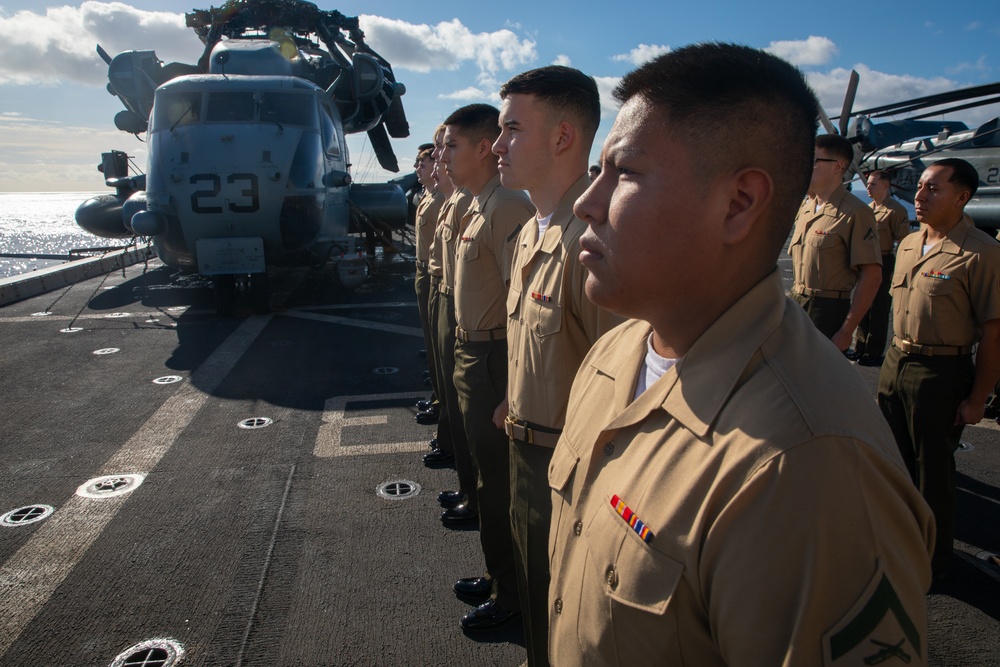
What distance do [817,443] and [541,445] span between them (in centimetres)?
133

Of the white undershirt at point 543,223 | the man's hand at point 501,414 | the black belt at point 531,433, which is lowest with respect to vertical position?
the man's hand at point 501,414

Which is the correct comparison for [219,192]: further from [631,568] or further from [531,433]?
[631,568]

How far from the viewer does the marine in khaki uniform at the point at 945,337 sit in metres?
2.99

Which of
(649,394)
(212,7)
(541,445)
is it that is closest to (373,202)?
(212,7)

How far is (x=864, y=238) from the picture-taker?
4.34 meters

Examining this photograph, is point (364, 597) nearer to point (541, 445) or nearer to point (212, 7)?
point (541, 445)

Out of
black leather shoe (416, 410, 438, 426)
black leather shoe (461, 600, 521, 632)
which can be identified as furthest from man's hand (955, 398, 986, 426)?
black leather shoe (416, 410, 438, 426)

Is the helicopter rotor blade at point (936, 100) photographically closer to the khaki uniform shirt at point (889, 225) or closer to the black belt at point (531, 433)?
the khaki uniform shirt at point (889, 225)

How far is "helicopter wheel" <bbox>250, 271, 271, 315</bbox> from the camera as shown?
28.8 ft

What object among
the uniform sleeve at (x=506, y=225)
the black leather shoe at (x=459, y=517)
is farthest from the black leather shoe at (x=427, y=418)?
the uniform sleeve at (x=506, y=225)

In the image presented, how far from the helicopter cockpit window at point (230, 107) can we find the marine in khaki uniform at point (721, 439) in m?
8.63

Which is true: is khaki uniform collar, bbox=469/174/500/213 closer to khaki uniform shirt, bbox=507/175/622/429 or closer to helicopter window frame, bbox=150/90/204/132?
khaki uniform shirt, bbox=507/175/622/429

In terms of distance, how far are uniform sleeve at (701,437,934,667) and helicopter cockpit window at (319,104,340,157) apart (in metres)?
9.60

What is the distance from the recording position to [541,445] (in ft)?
6.84
